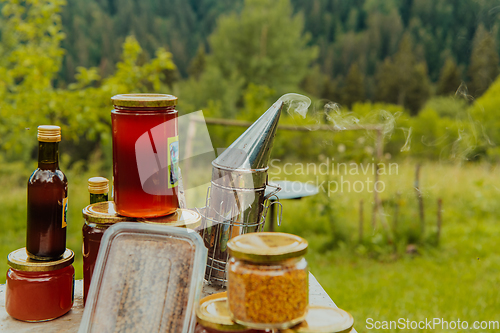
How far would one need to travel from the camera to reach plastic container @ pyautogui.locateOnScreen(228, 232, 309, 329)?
39.2 inches

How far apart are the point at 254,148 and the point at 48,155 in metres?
0.61

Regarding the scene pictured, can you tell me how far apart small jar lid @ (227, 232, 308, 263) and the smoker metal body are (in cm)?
29

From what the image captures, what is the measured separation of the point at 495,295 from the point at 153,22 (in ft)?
75.6

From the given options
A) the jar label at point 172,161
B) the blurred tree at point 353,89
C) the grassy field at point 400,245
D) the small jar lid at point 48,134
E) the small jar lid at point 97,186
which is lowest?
the grassy field at point 400,245

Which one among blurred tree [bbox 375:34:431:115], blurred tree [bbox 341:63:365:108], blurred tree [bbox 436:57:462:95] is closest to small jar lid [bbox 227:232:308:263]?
blurred tree [bbox 436:57:462:95]

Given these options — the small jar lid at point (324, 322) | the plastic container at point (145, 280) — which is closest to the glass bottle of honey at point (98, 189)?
the plastic container at point (145, 280)

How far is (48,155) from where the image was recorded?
129cm

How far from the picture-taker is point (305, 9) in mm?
26281

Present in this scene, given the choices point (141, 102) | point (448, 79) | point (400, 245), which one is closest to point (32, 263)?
point (141, 102)

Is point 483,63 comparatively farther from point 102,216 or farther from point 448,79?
point 102,216

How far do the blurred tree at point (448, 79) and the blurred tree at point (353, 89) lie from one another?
3666 millimetres

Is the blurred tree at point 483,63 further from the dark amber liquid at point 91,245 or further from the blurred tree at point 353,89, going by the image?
the dark amber liquid at point 91,245

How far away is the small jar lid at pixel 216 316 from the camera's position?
1.05 metres

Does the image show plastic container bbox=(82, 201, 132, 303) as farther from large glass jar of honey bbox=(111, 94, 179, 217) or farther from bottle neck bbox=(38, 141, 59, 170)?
bottle neck bbox=(38, 141, 59, 170)
